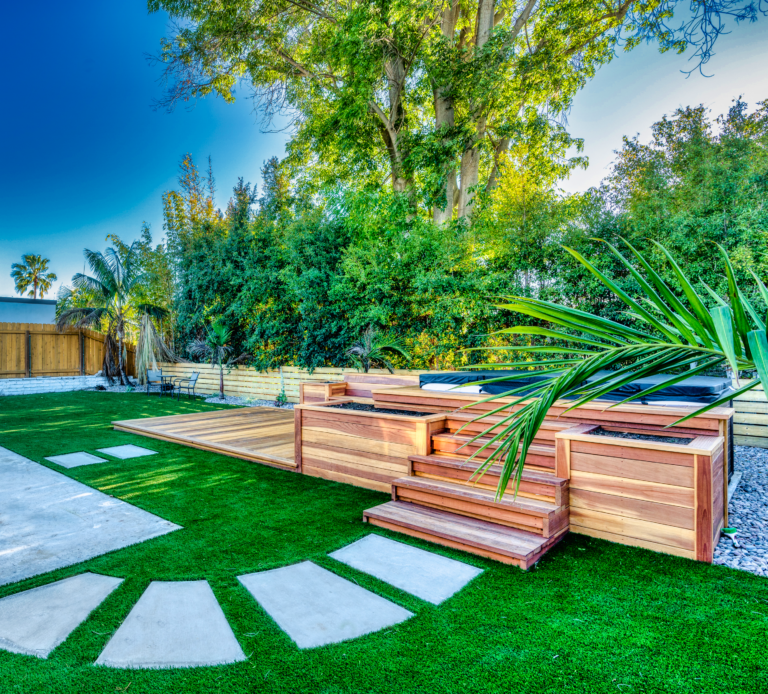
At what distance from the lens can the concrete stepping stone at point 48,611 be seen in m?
1.69

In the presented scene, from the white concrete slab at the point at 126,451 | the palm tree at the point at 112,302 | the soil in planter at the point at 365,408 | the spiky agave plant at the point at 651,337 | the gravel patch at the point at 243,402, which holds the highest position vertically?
the palm tree at the point at 112,302

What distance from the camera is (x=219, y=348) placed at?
10.1 metres

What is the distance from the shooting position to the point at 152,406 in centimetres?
883

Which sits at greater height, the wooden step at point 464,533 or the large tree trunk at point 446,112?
the large tree trunk at point 446,112

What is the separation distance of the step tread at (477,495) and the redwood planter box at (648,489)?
282 millimetres

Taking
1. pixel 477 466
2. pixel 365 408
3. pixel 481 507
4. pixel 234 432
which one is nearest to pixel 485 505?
pixel 481 507

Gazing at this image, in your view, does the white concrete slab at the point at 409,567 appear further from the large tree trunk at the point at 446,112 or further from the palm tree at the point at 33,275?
the palm tree at the point at 33,275

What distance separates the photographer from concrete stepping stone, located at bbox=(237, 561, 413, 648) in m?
1.77

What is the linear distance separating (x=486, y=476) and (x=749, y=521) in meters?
1.82

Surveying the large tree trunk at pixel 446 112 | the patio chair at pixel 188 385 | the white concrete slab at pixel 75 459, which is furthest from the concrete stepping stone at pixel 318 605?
the patio chair at pixel 188 385

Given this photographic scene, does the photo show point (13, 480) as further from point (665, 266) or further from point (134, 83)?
point (134, 83)

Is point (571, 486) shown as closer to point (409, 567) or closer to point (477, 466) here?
point (477, 466)

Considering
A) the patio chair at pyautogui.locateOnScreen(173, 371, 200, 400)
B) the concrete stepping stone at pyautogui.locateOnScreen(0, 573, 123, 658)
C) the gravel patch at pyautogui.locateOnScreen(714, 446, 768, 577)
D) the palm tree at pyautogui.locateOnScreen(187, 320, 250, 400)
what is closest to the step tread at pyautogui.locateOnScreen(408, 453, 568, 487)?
the gravel patch at pyautogui.locateOnScreen(714, 446, 768, 577)

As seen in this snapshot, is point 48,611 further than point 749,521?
No
